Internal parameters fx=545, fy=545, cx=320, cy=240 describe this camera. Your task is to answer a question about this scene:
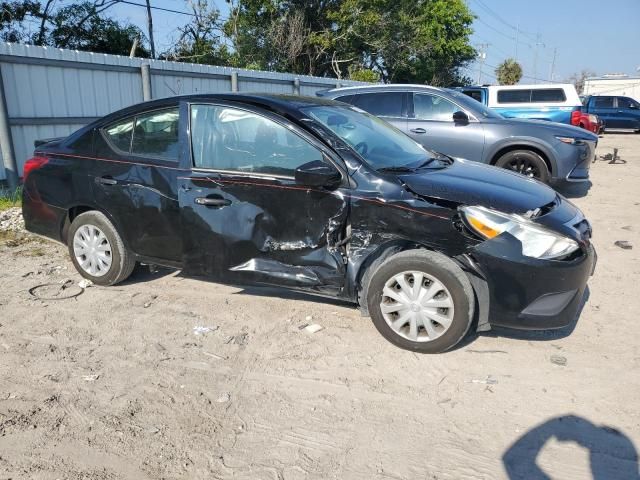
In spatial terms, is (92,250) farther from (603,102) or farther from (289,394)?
(603,102)

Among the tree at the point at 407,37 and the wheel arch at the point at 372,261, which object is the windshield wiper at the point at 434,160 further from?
the tree at the point at 407,37

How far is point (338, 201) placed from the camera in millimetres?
3713

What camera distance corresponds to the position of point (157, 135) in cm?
444

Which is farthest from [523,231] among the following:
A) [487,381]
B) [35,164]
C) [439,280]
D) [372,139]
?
[35,164]

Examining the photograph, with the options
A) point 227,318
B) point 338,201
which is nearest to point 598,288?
point 338,201

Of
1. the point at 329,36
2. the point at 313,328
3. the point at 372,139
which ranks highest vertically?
the point at 329,36

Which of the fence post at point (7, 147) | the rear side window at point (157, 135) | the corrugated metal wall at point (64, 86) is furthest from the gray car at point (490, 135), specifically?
the fence post at point (7, 147)

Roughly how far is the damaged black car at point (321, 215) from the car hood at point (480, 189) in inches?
0.6

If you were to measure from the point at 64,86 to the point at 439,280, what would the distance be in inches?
287

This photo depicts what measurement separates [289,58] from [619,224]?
22883 mm

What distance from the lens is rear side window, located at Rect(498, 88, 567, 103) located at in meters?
15.2

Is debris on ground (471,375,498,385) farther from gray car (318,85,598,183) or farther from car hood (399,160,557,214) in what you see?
gray car (318,85,598,183)

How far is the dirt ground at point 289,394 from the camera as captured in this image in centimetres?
261

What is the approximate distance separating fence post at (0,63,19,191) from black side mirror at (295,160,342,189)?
18.5ft
